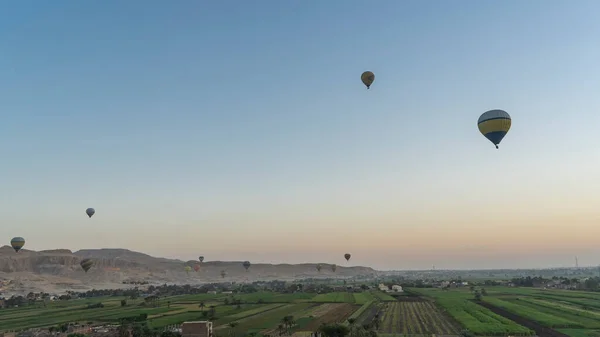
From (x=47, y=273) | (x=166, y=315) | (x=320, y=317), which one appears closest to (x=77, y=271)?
(x=47, y=273)

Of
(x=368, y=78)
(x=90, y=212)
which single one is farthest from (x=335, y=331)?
(x=90, y=212)

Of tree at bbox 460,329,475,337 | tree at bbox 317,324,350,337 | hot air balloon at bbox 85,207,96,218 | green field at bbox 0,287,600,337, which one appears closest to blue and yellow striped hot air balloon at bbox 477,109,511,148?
tree at bbox 460,329,475,337

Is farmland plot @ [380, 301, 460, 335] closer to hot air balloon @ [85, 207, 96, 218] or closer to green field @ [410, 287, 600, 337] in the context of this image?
green field @ [410, 287, 600, 337]

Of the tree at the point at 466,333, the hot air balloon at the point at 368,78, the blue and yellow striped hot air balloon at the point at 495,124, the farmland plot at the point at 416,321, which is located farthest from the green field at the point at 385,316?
the hot air balloon at the point at 368,78

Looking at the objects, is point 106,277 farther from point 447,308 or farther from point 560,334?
point 560,334

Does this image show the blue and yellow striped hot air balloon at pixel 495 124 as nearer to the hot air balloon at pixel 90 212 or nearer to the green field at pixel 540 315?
the green field at pixel 540 315

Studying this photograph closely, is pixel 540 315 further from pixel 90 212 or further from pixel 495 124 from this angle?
pixel 90 212
